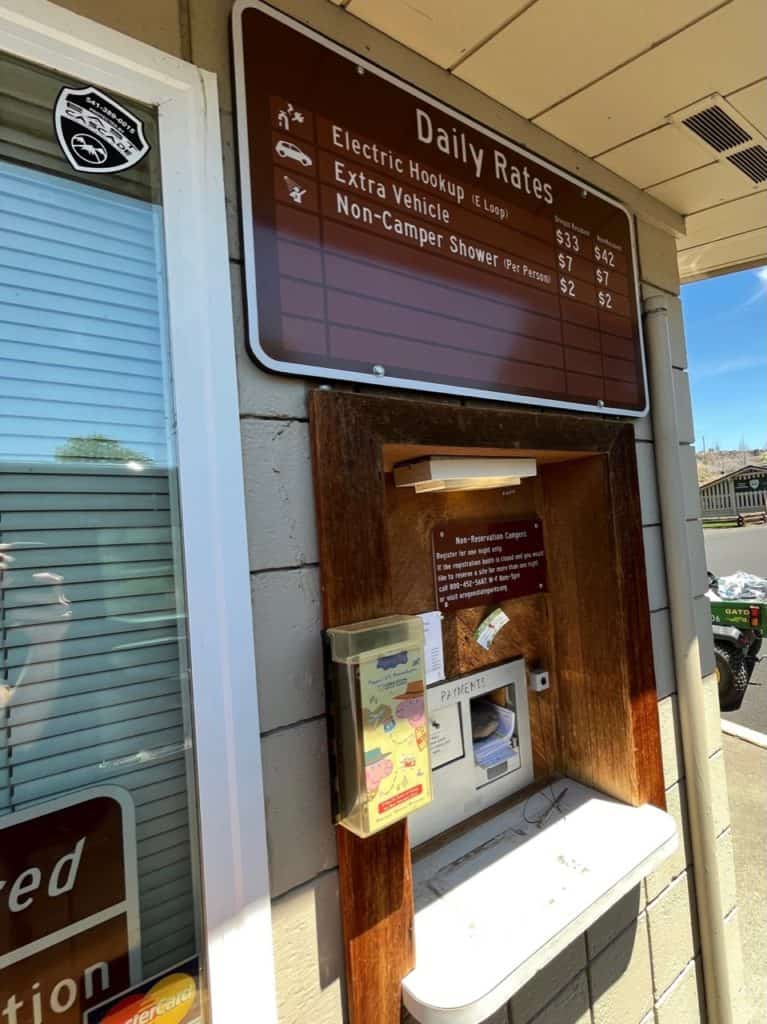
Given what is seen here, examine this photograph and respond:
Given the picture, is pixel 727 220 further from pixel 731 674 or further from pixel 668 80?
pixel 731 674

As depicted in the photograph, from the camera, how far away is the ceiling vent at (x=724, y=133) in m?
1.70

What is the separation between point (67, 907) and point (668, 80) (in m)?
2.44

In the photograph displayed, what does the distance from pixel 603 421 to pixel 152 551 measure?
4.95 ft

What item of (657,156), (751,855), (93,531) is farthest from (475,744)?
(751,855)

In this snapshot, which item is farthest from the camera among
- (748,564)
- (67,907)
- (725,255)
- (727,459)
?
(727,459)

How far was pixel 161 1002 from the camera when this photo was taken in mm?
945

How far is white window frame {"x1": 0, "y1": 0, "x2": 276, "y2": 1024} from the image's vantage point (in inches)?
38.9

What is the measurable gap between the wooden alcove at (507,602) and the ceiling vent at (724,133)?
986 mm

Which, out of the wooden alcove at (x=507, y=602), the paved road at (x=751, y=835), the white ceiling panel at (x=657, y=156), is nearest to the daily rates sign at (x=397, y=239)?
the wooden alcove at (x=507, y=602)

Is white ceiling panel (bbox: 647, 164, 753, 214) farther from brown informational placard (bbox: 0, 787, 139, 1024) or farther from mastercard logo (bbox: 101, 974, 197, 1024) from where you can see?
mastercard logo (bbox: 101, 974, 197, 1024)

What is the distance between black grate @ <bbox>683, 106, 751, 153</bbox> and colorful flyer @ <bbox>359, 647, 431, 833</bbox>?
193 cm

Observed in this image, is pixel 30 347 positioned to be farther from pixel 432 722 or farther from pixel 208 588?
pixel 432 722

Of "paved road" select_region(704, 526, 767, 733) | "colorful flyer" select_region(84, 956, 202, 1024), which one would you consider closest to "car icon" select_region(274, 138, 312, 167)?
"colorful flyer" select_region(84, 956, 202, 1024)

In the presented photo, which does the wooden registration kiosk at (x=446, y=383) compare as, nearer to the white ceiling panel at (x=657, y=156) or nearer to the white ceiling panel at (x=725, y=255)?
the white ceiling panel at (x=657, y=156)
